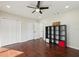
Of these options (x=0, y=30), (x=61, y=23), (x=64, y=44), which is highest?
(x=61, y=23)

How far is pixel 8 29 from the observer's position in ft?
19.0

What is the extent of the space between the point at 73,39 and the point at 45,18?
6.71 ft

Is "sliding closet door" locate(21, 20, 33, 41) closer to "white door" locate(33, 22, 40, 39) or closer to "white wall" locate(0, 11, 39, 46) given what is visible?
"white wall" locate(0, 11, 39, 46)

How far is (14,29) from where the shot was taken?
6.11 metres

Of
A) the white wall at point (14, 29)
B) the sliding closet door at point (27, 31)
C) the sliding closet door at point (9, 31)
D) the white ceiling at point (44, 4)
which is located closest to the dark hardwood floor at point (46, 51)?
the sliding closet door at point (27, 31)

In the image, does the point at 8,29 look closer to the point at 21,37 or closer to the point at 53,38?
the point at 21,37

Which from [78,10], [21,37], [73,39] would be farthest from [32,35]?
[78,10]

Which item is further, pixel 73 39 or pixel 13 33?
pixel 13 33

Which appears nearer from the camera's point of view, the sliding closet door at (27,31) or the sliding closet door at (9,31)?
the sliding closet door at (27,31)

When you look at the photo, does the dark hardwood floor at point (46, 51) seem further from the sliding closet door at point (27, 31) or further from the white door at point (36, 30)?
the white door at point (36, 30)

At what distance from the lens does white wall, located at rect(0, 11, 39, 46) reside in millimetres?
5363

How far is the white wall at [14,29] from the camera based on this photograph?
536 cm

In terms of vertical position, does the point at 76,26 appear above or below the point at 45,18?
below

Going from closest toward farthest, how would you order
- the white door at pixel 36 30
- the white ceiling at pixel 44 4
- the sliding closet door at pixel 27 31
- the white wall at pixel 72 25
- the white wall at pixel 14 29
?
1. the white ceiling at pixel 44 4
2. the white wall at pixel 72 25
3. the white door at pixel 36 30
4. the sliding closet door at pixel 27 31
5. the white wall at pixel 14 29
